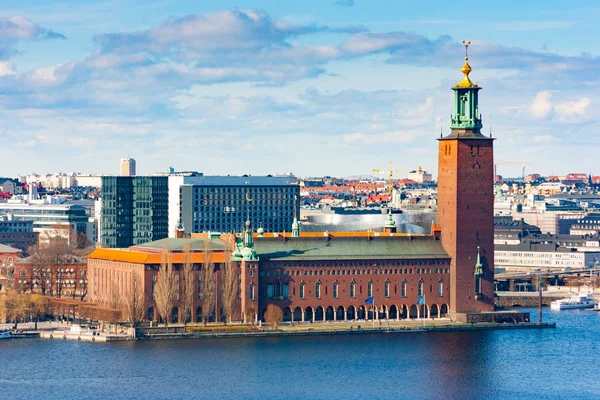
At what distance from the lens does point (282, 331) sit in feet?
374

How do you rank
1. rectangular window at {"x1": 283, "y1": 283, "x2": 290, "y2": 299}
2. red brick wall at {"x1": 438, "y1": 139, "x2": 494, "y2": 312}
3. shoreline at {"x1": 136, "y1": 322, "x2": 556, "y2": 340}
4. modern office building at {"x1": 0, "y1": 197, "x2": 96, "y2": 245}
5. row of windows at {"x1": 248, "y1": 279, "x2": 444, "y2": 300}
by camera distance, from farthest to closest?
modern office building at {"x1": 0, "y1": 197, "x2": 96, "y2": 245}, red brick wall at {"x1": 438, "y1": 139, "x2": 494, "y2": 312}, rectangular window at {"x1": 283, "y1": 283, "x2": 290, "y2": 299}, row of windows at {"x1": 248, "y1": 279, "x2": 444, "y2": 300}, shoreline at {"x1": 136, "y1": 322, "x2": 556, "y2": 340}

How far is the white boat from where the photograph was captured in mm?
138500

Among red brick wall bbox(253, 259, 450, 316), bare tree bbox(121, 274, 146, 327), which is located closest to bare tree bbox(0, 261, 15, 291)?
bare tree bbox(121, 274, 146, 327)

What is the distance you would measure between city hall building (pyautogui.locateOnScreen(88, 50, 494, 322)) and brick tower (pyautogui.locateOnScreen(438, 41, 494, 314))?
67 mm

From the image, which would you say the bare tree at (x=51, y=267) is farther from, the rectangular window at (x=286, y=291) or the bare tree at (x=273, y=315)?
the bare tree at (x=273, y=315)

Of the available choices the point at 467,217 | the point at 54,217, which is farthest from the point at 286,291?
the point at 54,217

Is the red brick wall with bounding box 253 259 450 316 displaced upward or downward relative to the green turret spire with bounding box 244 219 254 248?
downward

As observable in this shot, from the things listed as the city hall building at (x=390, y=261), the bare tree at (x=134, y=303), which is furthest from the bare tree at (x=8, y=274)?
the bare tree at (x=134, y=303)

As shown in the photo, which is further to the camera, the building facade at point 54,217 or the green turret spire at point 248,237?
the building facade at point 54,217

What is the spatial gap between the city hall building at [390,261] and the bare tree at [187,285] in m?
0.87

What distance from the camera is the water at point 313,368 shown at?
9288cm

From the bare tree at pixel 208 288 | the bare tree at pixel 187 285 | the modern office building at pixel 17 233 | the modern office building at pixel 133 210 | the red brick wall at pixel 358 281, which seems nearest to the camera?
the bare tree at pixel 187 285

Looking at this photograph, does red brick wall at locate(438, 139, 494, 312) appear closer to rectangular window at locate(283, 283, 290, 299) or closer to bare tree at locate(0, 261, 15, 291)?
rectangular window at locate(283, 283, 290, 299)

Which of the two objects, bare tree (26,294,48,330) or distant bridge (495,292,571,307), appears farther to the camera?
distant bridge (495,292,571,307)
